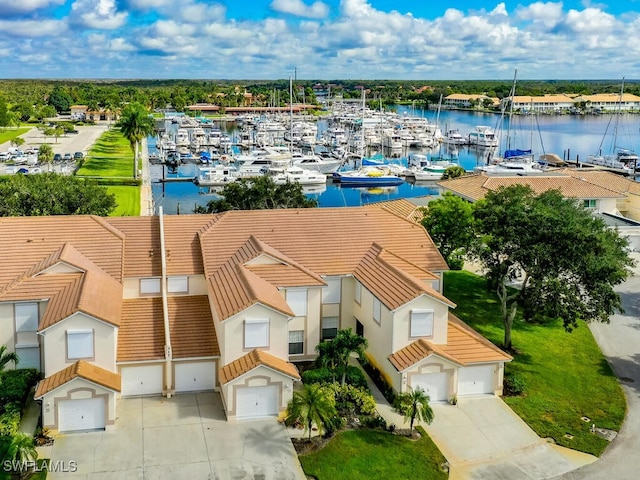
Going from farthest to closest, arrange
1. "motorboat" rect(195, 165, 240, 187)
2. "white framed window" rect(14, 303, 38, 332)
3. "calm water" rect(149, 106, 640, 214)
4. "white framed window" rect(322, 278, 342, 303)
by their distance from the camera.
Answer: "motorboat" rect(195, 165, 240, 187)
"calm water" rect(149, 106, 640, 214)
"white framed window" rect(322, 278, 342, 303)
"white framed window" rect(14, 303, 38, 332)

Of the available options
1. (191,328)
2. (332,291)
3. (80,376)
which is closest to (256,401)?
(191,328)

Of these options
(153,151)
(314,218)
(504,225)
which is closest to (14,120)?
(153,151)

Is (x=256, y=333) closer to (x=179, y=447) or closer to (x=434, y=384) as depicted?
(x=179, y=447)

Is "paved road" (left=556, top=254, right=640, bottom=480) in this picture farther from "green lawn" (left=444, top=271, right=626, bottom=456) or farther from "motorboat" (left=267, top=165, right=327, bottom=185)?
"motorboat" (left=267, top=165, right=327, bottom=185)

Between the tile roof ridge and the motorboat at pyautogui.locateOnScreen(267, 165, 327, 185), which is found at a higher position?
the motorboat at pyautogui.locateOnScreen(267, 165, 327, 185)

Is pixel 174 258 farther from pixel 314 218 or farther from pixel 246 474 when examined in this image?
pixel 246 474

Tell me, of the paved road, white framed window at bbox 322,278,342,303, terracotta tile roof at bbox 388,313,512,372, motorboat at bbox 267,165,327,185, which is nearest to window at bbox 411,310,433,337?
terracotta tile roof at bbox 388,313,512,372
